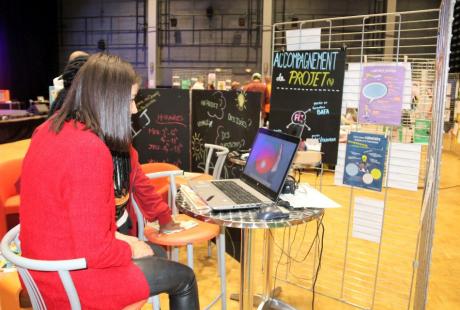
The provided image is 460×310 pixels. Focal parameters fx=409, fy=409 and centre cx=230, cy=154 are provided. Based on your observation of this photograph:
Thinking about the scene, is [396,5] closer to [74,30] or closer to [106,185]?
[74,30]

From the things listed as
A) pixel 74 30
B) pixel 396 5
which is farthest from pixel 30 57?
pixel 396 5

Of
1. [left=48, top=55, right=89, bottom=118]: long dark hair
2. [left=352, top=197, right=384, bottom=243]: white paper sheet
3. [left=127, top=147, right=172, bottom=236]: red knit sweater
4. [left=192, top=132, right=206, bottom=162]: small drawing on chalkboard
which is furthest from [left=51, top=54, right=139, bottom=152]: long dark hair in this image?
[left=192, top=132, right=206, bottom=162]: small drawing on chalkboard

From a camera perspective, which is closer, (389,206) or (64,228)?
(64,228)

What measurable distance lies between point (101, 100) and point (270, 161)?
822 mm

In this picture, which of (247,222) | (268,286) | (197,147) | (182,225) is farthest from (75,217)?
(197,147)

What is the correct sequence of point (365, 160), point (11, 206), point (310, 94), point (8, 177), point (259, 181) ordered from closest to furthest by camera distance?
point (259, 181) < point (365, 160) < point (310, 94) < point (11, 206) < point (8, 177)

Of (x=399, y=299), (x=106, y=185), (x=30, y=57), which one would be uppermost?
(x=30, y=57)

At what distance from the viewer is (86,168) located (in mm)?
1132

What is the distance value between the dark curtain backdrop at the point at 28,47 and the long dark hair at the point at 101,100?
12.0 metres

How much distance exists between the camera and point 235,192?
181 centimetres

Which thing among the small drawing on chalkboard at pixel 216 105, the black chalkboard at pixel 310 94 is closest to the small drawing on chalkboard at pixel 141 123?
the small drawing on chalkboard at pixel 216 105

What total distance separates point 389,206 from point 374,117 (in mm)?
2824

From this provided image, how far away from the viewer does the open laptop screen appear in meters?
1.68

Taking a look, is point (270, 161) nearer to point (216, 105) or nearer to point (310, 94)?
point (310, 94)
